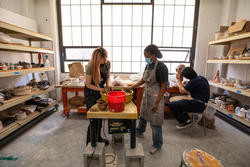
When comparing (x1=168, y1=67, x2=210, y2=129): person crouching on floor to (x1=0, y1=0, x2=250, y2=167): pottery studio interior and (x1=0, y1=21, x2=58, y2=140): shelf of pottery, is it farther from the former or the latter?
(x1=0, y1=21, x2=58, y2=140): shelf of pottery

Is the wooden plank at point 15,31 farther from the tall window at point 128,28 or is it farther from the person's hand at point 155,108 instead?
the person's hand at point 155,108

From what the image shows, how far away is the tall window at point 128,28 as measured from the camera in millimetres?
3973

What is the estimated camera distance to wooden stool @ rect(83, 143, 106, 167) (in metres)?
1.46

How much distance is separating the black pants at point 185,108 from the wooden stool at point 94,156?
164 cm

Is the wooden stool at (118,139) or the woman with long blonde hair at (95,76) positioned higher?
the woman with long blonde hair at (95,76)

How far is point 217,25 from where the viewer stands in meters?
3.81

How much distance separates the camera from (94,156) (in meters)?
1.47

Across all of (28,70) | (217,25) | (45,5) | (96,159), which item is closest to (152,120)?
(96,159)

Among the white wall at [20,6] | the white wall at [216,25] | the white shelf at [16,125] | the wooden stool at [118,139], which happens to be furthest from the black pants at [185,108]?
the white wall at [20,6]

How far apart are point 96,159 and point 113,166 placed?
0.36 meters

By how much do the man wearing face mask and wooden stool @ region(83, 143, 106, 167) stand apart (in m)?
0.83

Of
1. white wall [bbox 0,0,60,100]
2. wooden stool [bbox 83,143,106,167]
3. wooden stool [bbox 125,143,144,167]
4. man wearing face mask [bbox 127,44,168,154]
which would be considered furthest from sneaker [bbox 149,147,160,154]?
white wall [bbox 0,0,60,100]

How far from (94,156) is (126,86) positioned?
177 cm

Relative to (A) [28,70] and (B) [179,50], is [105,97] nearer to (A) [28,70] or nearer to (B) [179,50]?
(A) [28,70]
